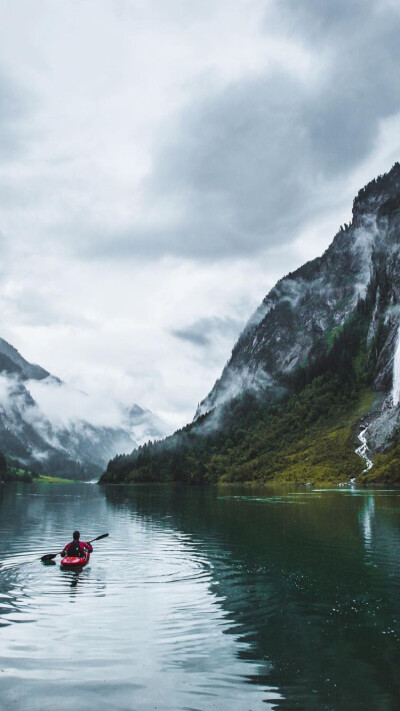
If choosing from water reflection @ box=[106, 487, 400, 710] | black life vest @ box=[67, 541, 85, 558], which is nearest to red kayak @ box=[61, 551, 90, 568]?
black life vest @ box=[67, 541, 85, 558]

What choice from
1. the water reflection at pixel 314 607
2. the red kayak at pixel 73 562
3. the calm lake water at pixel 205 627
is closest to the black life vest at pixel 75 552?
the red kayak at pixel 73 562

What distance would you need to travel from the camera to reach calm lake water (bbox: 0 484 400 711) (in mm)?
18641

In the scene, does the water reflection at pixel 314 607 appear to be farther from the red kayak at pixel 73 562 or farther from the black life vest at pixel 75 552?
the black life vest at pixel 75 552

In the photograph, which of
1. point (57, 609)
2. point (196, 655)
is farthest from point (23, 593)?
point (196, 655)

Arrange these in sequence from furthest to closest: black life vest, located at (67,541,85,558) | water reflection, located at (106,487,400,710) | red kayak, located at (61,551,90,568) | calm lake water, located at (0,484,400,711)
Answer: black life vest, located at (67,541,85,558) → red kayak, located at (61,551,90,568) → water reflection, located at (106,487,400,710) → calm lake water, located at (0,484,400,711)

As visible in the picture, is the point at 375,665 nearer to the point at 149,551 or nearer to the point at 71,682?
the point at 71,682

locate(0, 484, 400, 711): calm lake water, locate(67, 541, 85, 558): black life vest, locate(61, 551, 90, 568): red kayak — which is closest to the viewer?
locate(0, 484, 400, 711): calm lake water

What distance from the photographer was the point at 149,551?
178 feet

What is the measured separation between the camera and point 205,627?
88.1ft

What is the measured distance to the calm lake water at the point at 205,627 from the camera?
61.2 ft

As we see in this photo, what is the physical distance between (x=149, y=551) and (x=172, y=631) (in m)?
28.7

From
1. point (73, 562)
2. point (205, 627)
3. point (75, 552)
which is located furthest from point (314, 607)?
point (75, 552)

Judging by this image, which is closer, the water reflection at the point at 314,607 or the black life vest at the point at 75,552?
the water reflection at the point at 314,607

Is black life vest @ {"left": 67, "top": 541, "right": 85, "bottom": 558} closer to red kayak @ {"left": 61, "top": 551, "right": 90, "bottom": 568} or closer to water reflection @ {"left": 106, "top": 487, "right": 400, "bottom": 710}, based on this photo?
red kayak @ {"left": 61, "top": 551, "right": 90, "bottom": 568}
